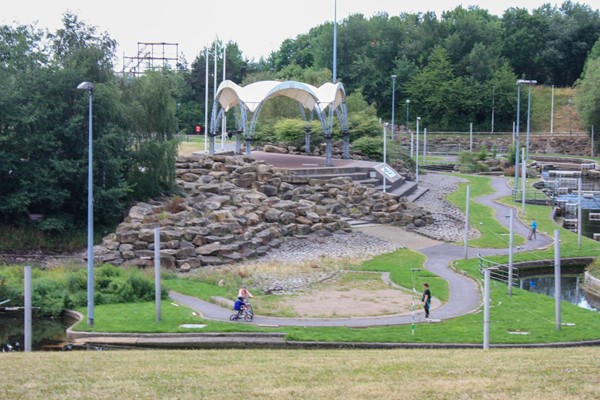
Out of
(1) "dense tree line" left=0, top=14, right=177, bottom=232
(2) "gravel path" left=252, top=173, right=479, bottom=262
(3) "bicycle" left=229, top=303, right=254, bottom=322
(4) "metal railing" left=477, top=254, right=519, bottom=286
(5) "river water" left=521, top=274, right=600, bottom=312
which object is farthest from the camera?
(1) "dense tree line" left=0, top=14, right=177, bottom=232

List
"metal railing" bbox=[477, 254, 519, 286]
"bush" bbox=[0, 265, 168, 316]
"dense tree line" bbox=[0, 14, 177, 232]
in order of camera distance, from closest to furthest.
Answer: "bush" bbox=[0, 265, 168, 316], "metal railing" bbox=[477, 254, 519, 286], "dense tree line" bbox=[0, 14, 177, 232]

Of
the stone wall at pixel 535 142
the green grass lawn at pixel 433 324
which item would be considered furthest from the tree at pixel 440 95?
the green grass lawn at pixel 433 324

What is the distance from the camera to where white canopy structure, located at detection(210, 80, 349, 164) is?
54.3 metres

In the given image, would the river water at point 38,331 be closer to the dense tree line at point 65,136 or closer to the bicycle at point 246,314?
the bicycle at point 246,314

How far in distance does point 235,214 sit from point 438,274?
10211mm

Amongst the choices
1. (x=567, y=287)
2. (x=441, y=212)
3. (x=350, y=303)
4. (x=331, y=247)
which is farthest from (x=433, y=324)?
(x=441, y=212)

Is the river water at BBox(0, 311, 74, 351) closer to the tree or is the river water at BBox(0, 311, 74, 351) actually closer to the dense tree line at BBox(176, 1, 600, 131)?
the dense tree line at BBox(176, 1, 600, 131)

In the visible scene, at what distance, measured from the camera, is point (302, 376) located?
617 inches

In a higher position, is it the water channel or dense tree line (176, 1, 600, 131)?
dense tree line (176, 1, 600, 131)

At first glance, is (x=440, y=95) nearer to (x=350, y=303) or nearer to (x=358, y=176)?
(x=358, y=176)

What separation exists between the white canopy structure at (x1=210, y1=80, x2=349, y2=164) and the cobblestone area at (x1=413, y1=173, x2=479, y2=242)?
705 cm

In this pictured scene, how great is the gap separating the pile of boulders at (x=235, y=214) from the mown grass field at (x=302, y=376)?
55.5 feet

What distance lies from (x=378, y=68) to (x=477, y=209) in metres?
60.9

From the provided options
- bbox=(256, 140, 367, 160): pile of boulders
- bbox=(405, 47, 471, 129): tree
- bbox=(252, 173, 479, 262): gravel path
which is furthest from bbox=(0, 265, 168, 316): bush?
bbox=(405, 47, 471, 129): tree
